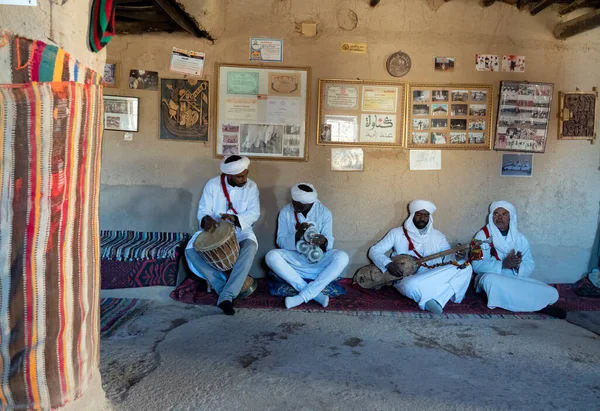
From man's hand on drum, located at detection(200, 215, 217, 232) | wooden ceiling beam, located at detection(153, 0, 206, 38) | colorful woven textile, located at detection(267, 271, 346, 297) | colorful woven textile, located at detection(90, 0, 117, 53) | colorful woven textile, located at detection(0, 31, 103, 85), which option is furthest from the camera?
colorful woven textile, located at detection(267, 271, 346, 297)

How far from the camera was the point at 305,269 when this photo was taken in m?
4.76

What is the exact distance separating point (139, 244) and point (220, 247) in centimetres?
108

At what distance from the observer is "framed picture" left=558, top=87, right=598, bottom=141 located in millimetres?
5277

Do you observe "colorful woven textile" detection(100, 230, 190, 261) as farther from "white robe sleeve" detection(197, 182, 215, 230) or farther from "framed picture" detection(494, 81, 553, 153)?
"framed picture" detection(494, 81, 553, 153)

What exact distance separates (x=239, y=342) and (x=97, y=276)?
1620 millimetres

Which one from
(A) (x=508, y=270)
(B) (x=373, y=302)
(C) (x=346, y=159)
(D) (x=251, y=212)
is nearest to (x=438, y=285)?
(B) (x=373, y=302)

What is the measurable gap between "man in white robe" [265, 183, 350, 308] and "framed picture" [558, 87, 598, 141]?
2.77 m

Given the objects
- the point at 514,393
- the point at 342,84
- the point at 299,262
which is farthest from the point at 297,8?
the point at 514,393

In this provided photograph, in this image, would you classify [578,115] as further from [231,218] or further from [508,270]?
[231,218]

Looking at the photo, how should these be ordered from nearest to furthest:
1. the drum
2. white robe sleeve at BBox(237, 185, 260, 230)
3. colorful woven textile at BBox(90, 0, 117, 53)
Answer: colorful woven textile at BBox(90, 0, 117, 53) → the drum → white robe sleeve at BBox(237, 185, 260, 230)

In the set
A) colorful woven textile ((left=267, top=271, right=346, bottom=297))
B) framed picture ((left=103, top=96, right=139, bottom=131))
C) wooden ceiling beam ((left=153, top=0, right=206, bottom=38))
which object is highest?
wooden ceiling beam ((left=153, top=0, right=206, bottom=38))

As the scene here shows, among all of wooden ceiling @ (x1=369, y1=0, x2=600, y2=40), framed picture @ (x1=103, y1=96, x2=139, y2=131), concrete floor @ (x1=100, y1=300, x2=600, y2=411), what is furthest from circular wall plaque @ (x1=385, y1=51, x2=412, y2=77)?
framed picture @ (x1=103, y1=96, x2=139, y2=131)

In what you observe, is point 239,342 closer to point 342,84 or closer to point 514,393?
point 514,393

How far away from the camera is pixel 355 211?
210 inches
